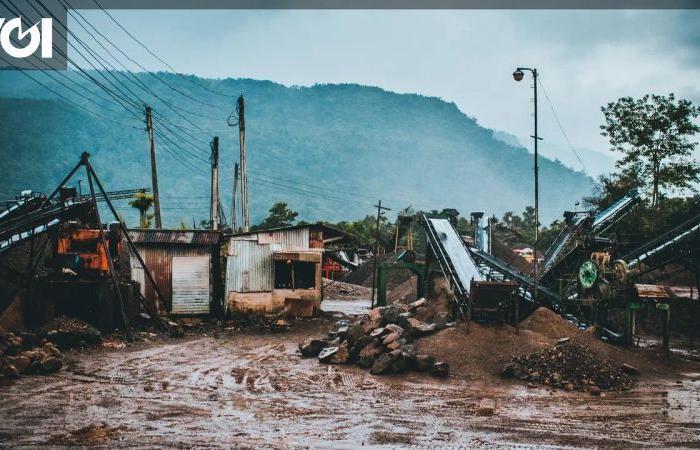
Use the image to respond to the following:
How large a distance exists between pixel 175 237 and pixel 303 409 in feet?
50.3

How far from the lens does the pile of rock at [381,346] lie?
1634cm

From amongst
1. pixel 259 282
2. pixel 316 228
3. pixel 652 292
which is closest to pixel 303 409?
pixel 259 282

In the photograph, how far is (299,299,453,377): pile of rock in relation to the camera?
643 inches

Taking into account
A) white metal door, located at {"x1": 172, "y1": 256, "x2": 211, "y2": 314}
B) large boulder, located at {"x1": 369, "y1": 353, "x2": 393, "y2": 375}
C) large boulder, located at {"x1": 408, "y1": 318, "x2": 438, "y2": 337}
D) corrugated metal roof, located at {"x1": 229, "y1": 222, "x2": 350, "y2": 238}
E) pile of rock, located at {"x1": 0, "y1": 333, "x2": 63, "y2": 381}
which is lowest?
large boulder, located at {"x1": 369, "y1": 353, "x2": 393, "y2": 375}

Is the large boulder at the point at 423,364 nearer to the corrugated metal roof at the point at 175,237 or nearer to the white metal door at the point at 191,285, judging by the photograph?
the white metal door at the point at 191,285

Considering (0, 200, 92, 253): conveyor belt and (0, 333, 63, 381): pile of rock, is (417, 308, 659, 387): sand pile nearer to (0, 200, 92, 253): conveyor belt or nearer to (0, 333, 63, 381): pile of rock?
(0, 333, 63, 381): pile of rock

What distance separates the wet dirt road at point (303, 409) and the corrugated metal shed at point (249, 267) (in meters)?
8.30

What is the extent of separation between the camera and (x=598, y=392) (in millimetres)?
A: 14844

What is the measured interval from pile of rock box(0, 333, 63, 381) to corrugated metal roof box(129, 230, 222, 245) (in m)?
9.33

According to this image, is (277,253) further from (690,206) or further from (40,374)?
(690,206)

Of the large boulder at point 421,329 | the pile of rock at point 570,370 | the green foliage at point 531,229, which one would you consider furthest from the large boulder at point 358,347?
the green foliage at point 531,229

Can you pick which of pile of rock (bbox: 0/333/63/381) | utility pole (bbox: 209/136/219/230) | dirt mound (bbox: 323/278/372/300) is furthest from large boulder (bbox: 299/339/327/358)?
dirt mound (bbox: 323/278/372/300)

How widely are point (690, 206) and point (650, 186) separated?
463 centimetres

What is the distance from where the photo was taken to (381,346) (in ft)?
56.9
